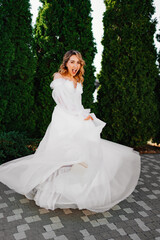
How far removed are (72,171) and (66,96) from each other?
1046 millimetres

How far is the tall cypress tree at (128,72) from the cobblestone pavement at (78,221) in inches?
120

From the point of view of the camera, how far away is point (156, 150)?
6.71 m

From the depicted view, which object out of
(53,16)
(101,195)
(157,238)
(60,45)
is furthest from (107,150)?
(53,16)

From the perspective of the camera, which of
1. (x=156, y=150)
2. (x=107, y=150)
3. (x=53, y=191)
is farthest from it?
(x=156, y=150)

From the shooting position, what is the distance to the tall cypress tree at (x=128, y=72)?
19.5ft

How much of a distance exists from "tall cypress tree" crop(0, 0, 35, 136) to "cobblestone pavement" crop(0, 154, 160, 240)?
223 centimetres

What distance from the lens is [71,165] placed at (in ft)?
9.98

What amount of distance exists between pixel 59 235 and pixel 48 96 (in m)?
3.82

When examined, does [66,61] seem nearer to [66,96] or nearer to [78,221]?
[66,96]

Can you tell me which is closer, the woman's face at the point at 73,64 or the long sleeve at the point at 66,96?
the long sleeve at the point at 66,96

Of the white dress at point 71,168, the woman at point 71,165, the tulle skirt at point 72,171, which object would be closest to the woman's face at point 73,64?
the woman at point 71,165

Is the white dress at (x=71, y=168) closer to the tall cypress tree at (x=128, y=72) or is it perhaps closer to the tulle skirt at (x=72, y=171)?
the tulle skirt at (x=72, y=171)

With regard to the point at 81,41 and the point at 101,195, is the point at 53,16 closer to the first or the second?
the point at 81,41

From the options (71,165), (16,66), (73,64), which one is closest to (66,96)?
(73,64)
